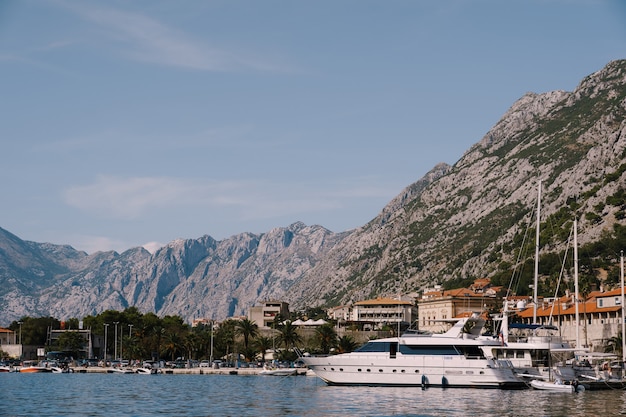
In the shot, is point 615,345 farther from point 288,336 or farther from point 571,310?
point 288,336

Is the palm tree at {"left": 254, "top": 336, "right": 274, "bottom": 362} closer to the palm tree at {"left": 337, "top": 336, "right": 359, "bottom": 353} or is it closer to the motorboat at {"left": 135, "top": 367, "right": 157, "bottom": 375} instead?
the palm tree at {"left": 337, "top": 336, "right": 359, "bottom": 353}

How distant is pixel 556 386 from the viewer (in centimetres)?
7944

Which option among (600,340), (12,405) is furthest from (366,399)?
(600,340)

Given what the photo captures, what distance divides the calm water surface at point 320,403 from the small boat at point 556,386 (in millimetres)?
1390

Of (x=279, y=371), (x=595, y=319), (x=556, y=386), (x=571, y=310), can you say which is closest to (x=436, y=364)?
(x=556, y=386)

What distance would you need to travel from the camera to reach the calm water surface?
59656 mm

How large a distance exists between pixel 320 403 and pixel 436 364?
62.2 feet

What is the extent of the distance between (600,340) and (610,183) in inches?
2988

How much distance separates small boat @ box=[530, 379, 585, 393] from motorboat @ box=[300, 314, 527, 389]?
1805 millimetres

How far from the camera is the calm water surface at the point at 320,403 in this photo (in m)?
59.7

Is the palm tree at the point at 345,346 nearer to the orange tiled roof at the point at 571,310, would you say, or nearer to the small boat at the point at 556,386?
the orange tiled roof at the point at 571,310

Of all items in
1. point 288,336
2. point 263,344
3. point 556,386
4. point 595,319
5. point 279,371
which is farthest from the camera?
point 263,344

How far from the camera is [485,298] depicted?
188 m

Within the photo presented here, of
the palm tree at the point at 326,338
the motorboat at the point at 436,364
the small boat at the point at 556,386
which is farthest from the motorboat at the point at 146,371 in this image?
the small boat at the point at 556,386
